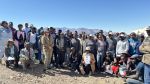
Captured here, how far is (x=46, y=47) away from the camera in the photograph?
15.9 m

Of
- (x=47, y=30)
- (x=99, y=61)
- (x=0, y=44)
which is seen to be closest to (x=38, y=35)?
(x=47, y=30)

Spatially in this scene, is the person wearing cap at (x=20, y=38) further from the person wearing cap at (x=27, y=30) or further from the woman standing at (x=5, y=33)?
the woman standing at (x=5, y=33)

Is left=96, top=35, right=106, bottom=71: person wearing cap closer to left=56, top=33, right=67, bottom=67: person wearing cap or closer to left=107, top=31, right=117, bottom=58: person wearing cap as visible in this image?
left=107, top=31, right=117, bottom=58: person wearing cap

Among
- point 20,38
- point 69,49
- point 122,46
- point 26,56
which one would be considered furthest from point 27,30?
point 122,46

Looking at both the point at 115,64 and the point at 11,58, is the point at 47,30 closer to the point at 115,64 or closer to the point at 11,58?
the point at 11,58

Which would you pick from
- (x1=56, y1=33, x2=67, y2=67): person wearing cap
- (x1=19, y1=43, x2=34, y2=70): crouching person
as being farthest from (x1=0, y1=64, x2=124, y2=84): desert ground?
(x1=56, y1=33, x2=67, y2=67): person wearing cap

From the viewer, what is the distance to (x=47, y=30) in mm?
16188

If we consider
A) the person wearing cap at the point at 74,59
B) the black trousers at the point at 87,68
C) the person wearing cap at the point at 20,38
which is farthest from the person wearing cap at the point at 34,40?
the black trousers at the point at 87,68

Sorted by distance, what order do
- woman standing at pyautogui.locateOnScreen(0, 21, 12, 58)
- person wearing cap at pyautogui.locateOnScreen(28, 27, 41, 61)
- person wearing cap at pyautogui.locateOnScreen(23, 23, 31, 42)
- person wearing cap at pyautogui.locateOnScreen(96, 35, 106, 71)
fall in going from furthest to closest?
person wearing cap at pyautogui.locateOnScreen(23, 23, 31, 42), person wearing cap at pyautogui.locateOnScreen(28, 27, 41, 61), person wearing cap at pyautogui.locateOnScreen(96, 35, 106, 71), woman standing at pyautogui.locateOnScreen(0, 21, 12, 58)

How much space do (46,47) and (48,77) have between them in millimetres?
2004

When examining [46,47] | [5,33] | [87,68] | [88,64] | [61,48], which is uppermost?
[5,33]

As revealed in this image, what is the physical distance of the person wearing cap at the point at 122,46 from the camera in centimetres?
1562

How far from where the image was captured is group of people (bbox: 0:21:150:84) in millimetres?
15555

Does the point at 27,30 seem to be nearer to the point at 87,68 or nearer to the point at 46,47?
the point at 46,47
